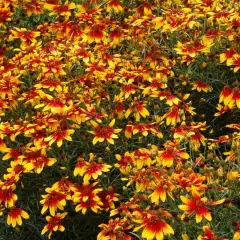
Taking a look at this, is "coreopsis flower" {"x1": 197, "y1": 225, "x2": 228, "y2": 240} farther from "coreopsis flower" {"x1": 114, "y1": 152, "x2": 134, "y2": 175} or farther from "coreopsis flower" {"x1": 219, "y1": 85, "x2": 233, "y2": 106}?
"coreopsis flower" {"x1": 219, "y1": 85, "x2": 233, "y2": 106}

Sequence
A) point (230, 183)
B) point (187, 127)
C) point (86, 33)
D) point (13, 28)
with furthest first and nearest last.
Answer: point (13, 28), point (86, 33), point (187, 127), point (230, 183)

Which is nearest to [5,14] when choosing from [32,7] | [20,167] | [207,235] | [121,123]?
[32,7]

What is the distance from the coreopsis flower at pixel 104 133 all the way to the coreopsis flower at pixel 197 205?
0.76 meters

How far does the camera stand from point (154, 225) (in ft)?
8.10

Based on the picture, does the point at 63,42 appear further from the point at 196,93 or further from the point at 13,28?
the point at 196,93

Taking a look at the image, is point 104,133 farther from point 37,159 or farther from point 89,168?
point 37,159

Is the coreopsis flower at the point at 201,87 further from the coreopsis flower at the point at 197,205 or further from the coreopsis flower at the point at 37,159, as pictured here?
the coreopsis flower at the point at 197,205

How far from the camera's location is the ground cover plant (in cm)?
268

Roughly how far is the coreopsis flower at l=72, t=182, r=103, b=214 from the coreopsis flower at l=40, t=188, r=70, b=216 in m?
0.06

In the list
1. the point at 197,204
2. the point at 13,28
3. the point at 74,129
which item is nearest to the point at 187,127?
the point at 74,129

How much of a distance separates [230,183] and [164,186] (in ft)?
1.00

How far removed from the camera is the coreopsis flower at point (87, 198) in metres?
2.97

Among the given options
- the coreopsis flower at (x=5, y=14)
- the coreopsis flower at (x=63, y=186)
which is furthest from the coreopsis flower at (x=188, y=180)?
the coreopsis flower at (x=5, y=14)

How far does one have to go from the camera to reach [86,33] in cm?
420
